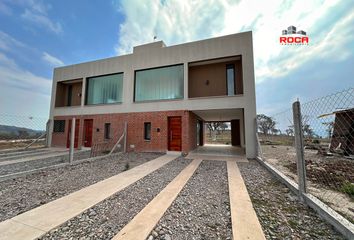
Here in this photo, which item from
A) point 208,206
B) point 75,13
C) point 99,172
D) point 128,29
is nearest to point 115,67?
point 128,29

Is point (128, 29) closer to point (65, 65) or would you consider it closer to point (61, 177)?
point (65, 65)

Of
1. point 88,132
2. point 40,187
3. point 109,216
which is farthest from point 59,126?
point 109,216

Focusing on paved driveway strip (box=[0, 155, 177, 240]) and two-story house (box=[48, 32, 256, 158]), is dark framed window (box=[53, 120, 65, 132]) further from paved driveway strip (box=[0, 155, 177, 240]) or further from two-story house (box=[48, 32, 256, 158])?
paved driveway strip (box=[0, 155, 177, 240])

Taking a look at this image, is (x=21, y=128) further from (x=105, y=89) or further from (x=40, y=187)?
(x=40, y=187)

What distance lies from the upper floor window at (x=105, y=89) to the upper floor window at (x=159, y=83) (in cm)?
161

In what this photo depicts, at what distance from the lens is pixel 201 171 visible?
5328mm

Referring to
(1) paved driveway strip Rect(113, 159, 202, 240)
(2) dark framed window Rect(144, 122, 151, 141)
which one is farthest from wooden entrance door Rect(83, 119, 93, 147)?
(1) paved driveway strip Rect(113, 159, 202, 240)

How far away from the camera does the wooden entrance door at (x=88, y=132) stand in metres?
11.5

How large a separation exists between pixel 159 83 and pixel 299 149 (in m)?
8.39

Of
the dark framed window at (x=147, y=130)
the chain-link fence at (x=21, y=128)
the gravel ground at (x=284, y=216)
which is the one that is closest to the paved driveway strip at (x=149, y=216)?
the gravel ground at (x=284, y=216)

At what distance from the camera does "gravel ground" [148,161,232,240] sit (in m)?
2.00

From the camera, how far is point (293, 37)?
25.7ft

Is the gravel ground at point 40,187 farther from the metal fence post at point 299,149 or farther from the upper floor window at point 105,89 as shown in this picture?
the upper floor window at point 105,89

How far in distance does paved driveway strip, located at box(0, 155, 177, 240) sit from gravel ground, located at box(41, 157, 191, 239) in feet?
0.51
